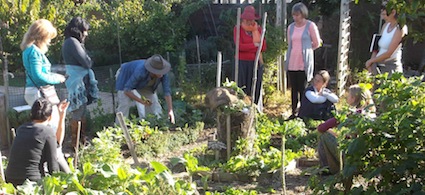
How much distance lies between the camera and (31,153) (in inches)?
151

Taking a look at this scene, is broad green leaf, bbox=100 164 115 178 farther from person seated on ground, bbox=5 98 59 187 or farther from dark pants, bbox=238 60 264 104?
dark pants, bbox=238 60 264 104

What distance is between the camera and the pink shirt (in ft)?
23.6

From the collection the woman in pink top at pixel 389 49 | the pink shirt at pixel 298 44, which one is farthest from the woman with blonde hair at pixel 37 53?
the woman in pink top at pixel 389 49

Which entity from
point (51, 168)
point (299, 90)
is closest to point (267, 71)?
point (299, 90)

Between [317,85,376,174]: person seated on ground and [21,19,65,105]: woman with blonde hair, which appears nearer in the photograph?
[317,85,376,174]: person seated on ground

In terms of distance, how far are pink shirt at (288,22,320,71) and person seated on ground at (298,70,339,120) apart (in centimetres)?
85

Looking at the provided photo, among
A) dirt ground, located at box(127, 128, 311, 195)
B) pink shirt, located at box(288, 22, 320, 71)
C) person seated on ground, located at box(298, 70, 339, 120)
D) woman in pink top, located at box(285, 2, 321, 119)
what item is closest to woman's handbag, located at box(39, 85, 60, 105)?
dirt ground, located at box(127, 128, 311, 195)

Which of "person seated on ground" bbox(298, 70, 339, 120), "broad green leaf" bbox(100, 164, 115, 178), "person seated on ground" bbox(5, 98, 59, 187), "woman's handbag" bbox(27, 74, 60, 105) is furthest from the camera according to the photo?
"person seated on ground" bbox(298, 70, 339, 120)

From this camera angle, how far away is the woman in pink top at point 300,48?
7.18 m

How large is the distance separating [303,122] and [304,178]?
120cm

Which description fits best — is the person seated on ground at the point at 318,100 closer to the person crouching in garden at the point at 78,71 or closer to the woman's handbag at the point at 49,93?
the person crouching in garden at the point at 78,71

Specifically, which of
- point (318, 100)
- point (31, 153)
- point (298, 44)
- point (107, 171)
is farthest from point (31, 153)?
point (298, 44)

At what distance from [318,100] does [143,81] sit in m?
1.96

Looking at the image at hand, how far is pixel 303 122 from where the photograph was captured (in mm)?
6312
